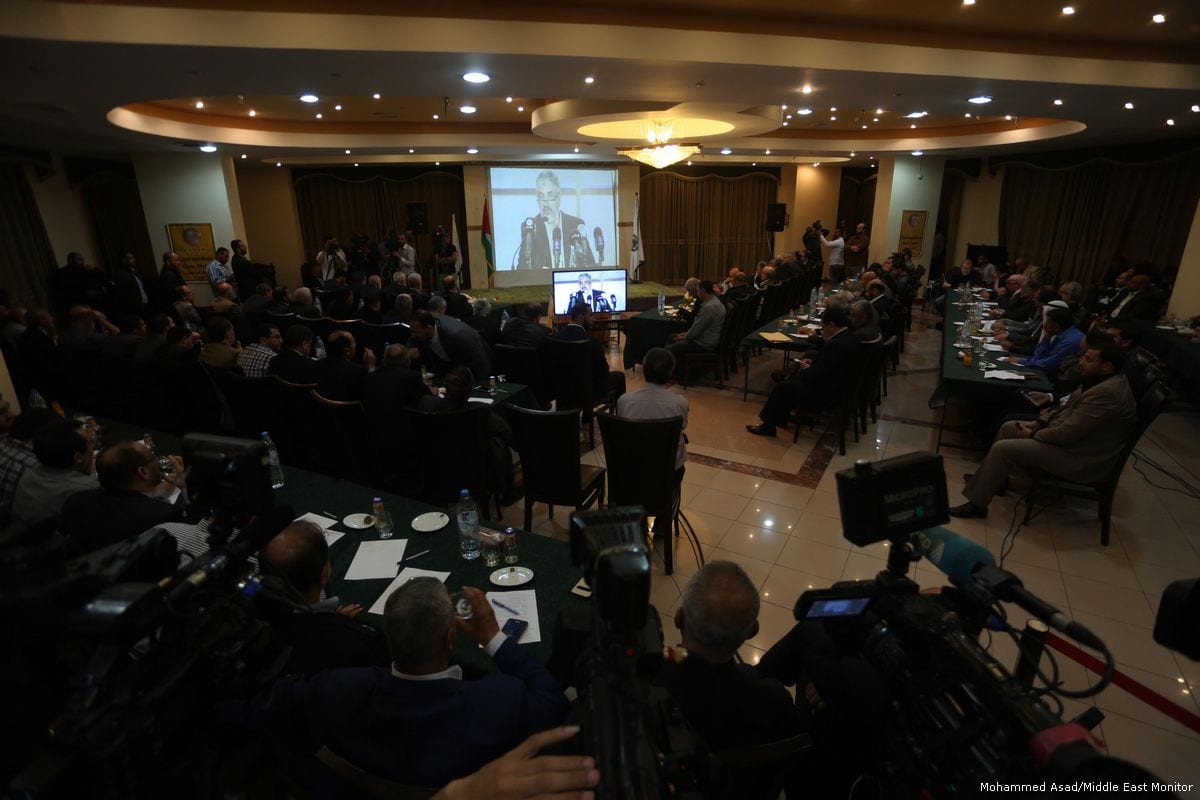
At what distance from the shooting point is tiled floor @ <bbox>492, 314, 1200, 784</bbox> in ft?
8.64

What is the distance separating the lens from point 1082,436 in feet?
11.7

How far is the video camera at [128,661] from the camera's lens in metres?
0.86

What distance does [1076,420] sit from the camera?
11.6ft

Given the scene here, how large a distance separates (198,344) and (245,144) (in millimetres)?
4613

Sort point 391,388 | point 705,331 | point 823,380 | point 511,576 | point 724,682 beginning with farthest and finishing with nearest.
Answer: point 705,331 < point 823,380 < point 391,388 < point 511,576 < point 724,682

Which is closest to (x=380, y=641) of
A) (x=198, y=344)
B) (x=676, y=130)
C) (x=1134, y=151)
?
(x=198, y=344)

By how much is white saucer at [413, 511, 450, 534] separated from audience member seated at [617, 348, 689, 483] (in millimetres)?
1298

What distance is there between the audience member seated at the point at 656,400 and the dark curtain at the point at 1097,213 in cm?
948

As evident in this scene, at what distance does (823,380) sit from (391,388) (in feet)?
11.4

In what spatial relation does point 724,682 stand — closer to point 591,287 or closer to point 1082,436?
point 1082,436

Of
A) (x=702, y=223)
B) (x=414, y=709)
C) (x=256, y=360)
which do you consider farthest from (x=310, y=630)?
(x=702, y=223)

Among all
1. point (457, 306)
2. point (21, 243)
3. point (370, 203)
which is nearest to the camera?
point (457, 306)

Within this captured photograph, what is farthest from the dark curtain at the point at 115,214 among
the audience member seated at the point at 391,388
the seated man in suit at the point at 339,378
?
the audience member seated at the point at 391,388

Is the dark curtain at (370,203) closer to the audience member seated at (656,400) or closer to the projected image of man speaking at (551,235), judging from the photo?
the projected image of man speaking at (551,235)
